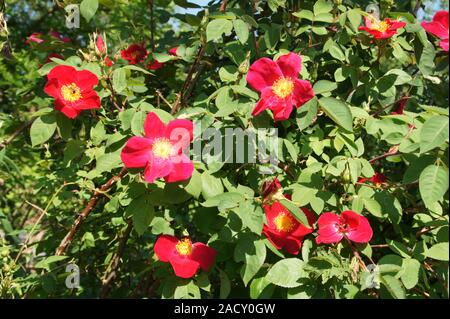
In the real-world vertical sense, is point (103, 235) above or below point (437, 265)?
below

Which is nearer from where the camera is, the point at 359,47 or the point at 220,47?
the point at 359,47

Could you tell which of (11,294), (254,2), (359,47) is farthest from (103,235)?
(359,47)

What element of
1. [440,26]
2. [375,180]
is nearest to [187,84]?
[375,180]

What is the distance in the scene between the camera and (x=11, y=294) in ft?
5.04

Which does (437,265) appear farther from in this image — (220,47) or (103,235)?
(103,235)

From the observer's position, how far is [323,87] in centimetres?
132

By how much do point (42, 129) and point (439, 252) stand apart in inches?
37.0

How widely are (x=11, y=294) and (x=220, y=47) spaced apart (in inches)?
35.4

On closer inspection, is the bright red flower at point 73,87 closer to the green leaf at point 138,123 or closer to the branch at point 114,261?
the green leaf at point 138,123

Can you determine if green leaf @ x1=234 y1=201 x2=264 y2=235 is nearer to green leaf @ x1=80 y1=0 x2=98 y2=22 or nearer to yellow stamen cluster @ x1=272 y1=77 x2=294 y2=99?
yellow stamen cluster @ x1=272 y1=77 x2=294 y2=99
